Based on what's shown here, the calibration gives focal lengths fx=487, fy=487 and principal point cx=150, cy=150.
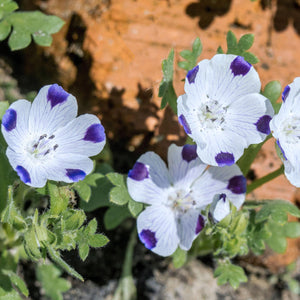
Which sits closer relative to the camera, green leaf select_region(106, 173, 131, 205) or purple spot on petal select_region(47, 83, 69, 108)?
purple spot on petal select_region(47, 83, 69, 108)

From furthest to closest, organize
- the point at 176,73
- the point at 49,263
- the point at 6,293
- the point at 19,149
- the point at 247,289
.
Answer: the point at 247,289
the point at 176,73
the point at 49,263
the point at 6,293
the point at 19,149

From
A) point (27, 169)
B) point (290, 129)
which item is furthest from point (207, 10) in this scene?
point (27, 169)

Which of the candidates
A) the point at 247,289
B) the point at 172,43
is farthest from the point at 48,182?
the point at 247,289

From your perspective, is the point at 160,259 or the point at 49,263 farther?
the point at 160,259

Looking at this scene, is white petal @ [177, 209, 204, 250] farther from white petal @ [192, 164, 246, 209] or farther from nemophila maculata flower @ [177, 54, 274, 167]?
nemophila maculata flower @ [177, 54, 274, 167]

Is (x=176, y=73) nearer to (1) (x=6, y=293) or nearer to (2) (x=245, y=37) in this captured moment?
(2) (x=245, y=37)

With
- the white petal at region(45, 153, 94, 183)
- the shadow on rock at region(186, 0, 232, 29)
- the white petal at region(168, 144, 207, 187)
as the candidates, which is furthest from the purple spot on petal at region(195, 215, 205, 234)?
the shadow on rock at region(186, 0, 232, 29)

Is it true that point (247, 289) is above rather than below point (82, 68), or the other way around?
below

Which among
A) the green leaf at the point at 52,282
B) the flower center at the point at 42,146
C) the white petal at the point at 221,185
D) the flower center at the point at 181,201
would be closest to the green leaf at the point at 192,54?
Result: the white petal at the point at 221,185
